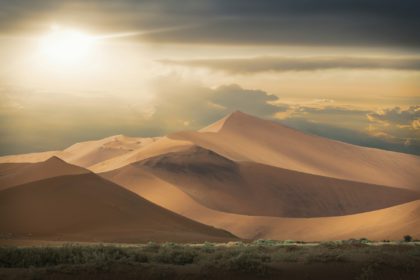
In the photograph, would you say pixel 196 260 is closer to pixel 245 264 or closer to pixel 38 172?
pixel 245 264

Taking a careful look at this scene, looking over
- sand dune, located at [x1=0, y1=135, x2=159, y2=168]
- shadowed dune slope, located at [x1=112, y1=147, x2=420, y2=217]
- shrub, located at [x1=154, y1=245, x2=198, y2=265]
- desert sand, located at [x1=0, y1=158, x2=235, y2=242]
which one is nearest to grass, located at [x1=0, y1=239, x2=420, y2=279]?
shrub, located at [x1=154, y1=245, x2=198, y2=265]

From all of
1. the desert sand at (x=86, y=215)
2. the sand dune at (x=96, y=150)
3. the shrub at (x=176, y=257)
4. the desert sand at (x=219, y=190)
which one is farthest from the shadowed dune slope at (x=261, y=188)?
the shrub at (x=176, y=257)

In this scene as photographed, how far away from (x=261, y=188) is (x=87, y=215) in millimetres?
43528

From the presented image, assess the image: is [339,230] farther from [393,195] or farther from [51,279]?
[51,279]

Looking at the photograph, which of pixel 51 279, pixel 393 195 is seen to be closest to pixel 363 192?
pixel 393 195

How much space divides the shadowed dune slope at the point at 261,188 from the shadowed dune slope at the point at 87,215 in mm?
24642

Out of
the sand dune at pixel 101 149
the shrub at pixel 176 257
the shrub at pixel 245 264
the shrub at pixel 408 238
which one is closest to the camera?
the shrub at pixel 245 264

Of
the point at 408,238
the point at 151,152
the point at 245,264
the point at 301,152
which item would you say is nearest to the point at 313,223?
the point at 408,238

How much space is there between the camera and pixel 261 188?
98.9 metres

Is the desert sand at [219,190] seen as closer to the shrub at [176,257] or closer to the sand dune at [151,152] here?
the sand dune at [151,152]

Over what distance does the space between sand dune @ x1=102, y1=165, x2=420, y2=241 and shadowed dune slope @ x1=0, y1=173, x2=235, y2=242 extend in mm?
10232

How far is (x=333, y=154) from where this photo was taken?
140500 mm

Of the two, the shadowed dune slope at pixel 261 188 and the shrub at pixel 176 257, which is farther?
the shadowed dune slope at pixel 261 188

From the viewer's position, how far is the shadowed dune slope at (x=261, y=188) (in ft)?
306
